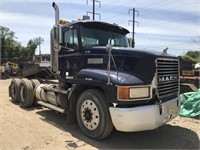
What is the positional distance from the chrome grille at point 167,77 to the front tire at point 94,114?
116 centimetres

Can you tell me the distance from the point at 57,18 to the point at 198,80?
19.9ft

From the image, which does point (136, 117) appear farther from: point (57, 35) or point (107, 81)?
point (57, 35)

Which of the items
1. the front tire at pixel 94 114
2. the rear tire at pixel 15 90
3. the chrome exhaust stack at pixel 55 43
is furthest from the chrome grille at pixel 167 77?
the rear tire at pixel 15 90

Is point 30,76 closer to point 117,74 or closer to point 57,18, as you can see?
point 57,18

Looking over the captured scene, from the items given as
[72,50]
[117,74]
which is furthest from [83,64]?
[117,74]

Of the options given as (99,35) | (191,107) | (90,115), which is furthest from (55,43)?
(191,107)

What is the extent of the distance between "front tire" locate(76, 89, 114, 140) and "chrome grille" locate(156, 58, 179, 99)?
3.82 feet

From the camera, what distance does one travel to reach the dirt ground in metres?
5.48

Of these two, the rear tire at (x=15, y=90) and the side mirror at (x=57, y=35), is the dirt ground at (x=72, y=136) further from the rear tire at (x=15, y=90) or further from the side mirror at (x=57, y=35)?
the rear tire at (x=15, y=90)

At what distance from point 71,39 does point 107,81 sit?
6.89 feet

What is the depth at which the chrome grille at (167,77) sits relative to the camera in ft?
18.1

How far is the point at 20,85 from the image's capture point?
9.75 metres

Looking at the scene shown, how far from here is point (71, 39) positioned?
694 centimetres

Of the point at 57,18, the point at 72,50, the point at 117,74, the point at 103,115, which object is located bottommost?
the point at 103,115
